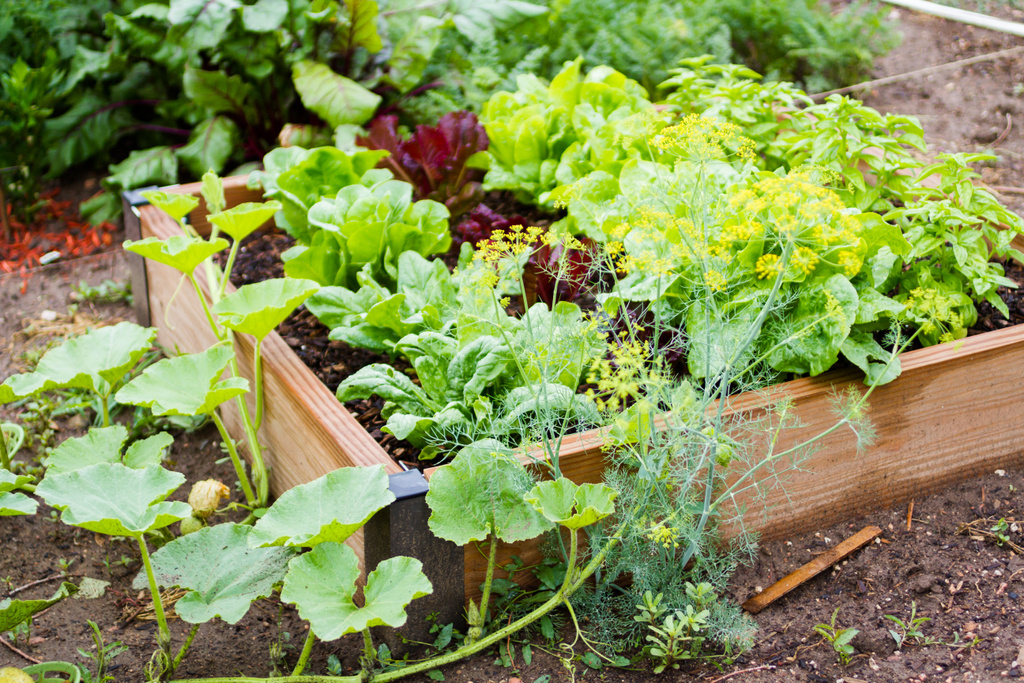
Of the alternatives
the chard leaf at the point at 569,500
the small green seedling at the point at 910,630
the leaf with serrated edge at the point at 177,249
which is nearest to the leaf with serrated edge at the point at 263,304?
the leaf with serrated edge at the point at 177,249

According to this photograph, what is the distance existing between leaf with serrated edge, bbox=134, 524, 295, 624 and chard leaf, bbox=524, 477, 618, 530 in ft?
1.82

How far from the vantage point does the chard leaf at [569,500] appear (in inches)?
58.2

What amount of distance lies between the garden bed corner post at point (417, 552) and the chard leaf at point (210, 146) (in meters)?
2.23

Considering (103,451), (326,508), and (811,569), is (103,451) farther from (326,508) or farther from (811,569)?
(811,569)

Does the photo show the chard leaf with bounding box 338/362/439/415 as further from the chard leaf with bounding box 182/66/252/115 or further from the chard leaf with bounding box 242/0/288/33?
the chard leaf with bounding box 182/66/252/115

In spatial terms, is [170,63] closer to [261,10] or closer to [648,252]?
[261,10]

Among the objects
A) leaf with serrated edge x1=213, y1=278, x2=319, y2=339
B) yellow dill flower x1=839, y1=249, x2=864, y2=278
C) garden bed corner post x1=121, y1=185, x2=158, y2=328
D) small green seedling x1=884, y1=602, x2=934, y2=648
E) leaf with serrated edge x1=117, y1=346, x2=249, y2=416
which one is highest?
yellow dill flower x1=839, y1=249, x2=864, y2=278

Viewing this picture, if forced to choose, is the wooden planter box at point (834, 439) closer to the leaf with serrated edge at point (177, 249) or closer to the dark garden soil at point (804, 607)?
the dark garden soil at point (804, 607)

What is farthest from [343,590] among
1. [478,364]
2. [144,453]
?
[144,453]

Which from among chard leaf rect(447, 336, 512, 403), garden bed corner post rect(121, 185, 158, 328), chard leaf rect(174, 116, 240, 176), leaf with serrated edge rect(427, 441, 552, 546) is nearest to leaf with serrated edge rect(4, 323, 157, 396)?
garden bed corner post rect(121, 185, 158, 328)

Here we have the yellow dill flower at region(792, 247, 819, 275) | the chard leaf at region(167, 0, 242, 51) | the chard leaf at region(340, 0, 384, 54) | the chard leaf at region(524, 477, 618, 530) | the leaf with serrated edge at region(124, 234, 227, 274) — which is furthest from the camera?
the chard leaf at region(340, 0, 384, 54)

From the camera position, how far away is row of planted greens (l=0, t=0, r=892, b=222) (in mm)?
3229

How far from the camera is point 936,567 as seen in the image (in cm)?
188

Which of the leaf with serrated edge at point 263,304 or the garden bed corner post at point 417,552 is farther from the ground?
the leaf with serrated edge at point 263,304
